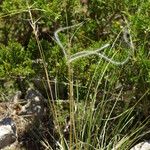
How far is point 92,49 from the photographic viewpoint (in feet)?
12.8

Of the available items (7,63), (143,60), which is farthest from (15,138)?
(143,60)

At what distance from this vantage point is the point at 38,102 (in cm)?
453

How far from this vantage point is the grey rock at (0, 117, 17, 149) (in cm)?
427

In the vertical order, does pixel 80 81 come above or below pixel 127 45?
below

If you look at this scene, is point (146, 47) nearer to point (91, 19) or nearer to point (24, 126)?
point (91, 19)

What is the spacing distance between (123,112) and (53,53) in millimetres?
727

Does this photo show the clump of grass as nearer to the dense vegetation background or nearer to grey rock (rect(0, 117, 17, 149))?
the dense vegetation background

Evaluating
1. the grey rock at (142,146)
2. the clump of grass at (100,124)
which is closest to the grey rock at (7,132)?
the clump of grass at (100,124)

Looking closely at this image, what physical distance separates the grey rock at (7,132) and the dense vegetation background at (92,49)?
23 centimetres

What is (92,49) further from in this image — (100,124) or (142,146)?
(142,146)

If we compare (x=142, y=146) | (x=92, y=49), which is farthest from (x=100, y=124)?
(x=92, y=49)

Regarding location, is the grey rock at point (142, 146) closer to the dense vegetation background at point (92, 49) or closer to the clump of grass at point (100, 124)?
the clump of grass at point (100, 124)

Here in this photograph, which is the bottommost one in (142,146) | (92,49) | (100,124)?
(142,146)

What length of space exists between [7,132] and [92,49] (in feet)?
3.45
